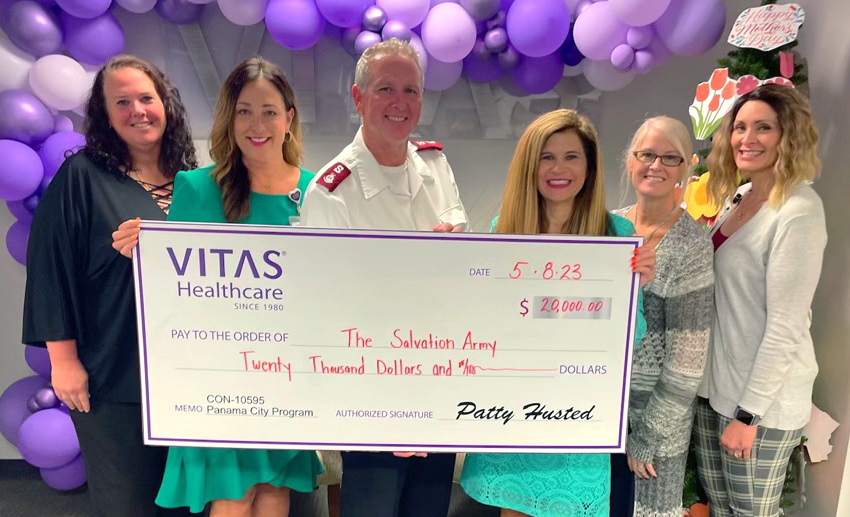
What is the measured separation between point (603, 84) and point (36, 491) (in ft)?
11.3

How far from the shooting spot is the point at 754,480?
71.6 inches

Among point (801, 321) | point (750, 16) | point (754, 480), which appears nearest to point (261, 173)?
point (801, 321)

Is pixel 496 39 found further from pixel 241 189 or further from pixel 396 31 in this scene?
pixel 241 189

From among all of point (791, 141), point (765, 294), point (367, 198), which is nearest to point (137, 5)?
point (367, 198)

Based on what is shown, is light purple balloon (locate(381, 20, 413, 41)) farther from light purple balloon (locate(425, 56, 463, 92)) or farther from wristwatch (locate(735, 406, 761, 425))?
wristwatch (locate(735, 406, 761, 425))

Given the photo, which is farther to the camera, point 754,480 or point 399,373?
point 754,480

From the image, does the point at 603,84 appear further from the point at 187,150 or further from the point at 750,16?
the point at 187,150

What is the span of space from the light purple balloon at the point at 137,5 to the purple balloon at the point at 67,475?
2076 millimetres

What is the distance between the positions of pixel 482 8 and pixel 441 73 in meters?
0.35

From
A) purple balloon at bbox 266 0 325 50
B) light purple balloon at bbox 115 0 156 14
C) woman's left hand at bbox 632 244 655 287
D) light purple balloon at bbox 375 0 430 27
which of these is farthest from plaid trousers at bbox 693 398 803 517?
light purple balloon at bbox 115 0 156 14

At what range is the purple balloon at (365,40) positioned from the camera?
102 inches

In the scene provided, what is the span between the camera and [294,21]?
8.38 feet

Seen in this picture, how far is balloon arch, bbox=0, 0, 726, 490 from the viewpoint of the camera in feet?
7.91

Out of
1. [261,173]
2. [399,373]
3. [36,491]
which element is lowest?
[36,491]
